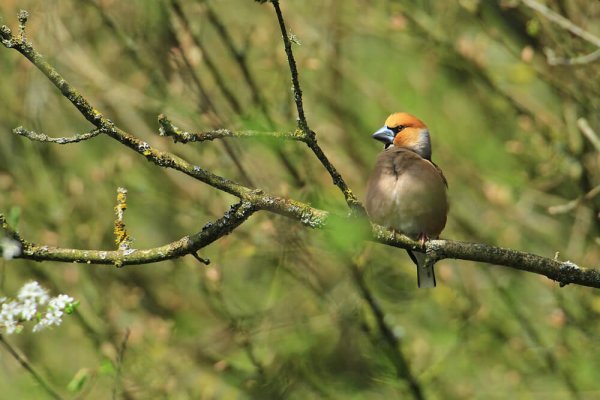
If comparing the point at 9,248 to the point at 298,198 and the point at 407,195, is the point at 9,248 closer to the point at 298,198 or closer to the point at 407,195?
the point at 407,195

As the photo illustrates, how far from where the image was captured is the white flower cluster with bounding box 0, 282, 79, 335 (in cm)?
287

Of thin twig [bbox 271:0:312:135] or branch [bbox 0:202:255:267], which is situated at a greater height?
thin twig [bbox 271:0:312:135]

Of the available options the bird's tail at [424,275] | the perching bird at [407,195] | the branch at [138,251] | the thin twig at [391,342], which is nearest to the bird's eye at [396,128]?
the perching bird at [407,195]

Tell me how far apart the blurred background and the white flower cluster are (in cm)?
233

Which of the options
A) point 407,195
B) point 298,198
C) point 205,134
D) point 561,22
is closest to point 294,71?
point 205,134

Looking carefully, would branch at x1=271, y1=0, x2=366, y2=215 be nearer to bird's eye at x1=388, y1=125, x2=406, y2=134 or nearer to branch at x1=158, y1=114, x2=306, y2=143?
Answer: branch at x1=158, y1=114, x2=306, y2=143

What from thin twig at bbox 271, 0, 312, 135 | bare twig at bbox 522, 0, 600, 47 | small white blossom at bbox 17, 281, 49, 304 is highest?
bare twig at bbox 522, 0, 600, 47

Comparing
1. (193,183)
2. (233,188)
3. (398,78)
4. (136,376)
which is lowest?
(233,188)

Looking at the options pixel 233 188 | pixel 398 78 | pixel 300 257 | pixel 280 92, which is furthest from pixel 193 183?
pixel 233 188

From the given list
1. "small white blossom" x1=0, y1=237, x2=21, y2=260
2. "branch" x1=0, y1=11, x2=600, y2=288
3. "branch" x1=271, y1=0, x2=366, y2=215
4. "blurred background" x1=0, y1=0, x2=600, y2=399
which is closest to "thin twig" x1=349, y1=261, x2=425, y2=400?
"blurred background" x1=0, y1=0, x2=600, y2=399

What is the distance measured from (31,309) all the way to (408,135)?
349 cm

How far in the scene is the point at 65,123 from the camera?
291 inches

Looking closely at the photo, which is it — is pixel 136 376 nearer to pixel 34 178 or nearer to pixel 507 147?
→ pixel 34 178

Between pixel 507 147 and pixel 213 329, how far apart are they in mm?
2960
